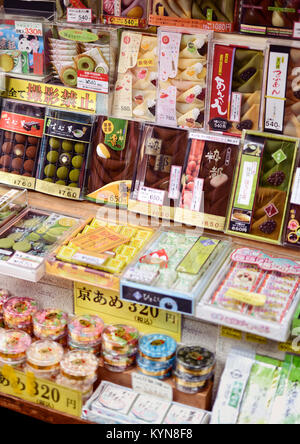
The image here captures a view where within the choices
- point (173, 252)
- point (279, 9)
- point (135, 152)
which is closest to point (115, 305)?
point (173, 252)

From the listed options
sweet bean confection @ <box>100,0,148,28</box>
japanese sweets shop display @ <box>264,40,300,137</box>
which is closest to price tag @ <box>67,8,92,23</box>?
sweet bean confection @ <box>100,0,148,28</box>

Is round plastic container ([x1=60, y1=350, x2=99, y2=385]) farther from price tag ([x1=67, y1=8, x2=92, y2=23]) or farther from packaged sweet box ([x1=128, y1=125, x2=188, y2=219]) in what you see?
price tag ([x1=67, y1=8, x2=92, y2=23])

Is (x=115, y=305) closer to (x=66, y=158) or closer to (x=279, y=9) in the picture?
(x=66, y=158)

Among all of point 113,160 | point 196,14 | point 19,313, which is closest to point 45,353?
point 19,313

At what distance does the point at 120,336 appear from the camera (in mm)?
2771

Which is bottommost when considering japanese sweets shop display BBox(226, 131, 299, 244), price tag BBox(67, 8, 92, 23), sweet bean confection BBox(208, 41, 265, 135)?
japanese sweets shop display BBox(226, 131, 299, 244)

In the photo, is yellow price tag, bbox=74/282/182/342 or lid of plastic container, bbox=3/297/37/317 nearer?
yellow price tag, bbox=74/282/182/342

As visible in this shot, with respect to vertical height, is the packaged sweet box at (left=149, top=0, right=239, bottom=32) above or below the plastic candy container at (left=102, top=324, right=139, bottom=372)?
above

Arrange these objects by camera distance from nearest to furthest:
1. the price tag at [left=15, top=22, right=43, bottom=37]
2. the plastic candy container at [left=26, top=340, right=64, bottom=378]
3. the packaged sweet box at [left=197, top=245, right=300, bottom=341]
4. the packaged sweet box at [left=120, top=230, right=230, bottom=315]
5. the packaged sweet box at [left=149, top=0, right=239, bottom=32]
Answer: the packaged sweet box at [left=197, top=245, right=300, bottom=341] → the packaged sweet box at [left=120, top=230, right=230, bottom=315] → the plastic candy container at [left=26, top=340, right=64, bottom=378] → the packaged sweet box at [left=149, top=0, right=239, bottom=32] → the price tag at [left=15, top=22, right=43, bottom=37]

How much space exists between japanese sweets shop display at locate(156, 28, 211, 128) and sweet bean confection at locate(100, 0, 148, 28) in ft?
0.48

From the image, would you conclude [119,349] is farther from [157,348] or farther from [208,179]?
[208,179]

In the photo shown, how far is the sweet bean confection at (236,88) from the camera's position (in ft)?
9.53

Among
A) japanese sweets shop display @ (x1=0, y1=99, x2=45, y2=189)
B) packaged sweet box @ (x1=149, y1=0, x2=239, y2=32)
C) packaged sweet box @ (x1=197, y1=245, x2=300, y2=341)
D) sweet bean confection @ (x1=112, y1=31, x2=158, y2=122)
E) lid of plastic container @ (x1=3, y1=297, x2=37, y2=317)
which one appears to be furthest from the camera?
japanese sweets shop display @ (x1=0, y1=99, x2=45, y2=189)

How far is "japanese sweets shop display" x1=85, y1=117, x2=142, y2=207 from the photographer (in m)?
3.26
